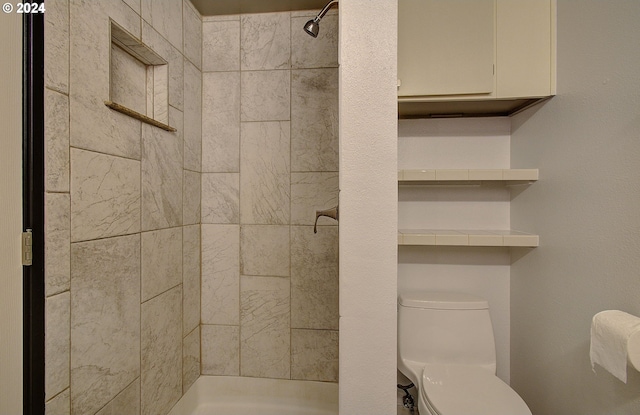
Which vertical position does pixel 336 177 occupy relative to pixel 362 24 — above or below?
below

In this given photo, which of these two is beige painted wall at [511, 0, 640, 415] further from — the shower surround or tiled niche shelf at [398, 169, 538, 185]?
the shower surround

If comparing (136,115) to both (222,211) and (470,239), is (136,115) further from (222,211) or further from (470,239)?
(470,239)

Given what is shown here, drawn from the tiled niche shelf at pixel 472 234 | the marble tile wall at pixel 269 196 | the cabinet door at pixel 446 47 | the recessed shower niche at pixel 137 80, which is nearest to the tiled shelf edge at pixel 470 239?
the tiled niche shelf at pixel 472 234

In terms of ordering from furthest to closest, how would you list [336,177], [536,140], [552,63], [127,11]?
[336,177]
[536,140]
[552,63]
[127,11]

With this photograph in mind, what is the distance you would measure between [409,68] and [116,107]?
1.23 metres

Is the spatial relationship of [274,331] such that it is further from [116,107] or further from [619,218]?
[619,218]

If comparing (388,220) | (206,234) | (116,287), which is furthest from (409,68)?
(116,287)

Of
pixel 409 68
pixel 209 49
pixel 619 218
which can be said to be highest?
pixel 209 49

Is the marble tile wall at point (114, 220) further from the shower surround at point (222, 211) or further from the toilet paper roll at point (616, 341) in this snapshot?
the toilet paper roll at point (616, 341)

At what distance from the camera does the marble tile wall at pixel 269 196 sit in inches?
69.8

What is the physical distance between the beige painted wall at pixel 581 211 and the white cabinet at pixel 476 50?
3.3 inches

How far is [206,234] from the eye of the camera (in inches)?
72.6

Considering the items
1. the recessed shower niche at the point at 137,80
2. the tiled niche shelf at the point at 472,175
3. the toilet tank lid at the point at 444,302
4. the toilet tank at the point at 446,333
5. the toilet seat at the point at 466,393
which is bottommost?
the toilet seat at the point at 466,393

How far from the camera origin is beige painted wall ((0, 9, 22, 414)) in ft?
2.60
